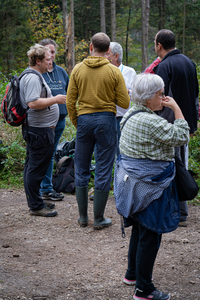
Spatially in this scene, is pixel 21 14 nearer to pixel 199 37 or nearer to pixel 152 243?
pixel 199 37

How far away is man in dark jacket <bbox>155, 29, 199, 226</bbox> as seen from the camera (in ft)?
12.4

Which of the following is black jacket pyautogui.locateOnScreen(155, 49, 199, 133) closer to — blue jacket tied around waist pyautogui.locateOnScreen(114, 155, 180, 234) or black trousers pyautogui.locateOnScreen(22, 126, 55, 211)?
black trousers pyautogui.locateOnScreen(22, 126, 55, 211)

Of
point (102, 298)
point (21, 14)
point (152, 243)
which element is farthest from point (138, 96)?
point (21, 14)

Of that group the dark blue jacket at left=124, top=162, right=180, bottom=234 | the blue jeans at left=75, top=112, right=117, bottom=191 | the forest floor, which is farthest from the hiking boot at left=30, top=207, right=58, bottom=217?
the dark blue jacket at left=124, top=162, right=180, bottom=234

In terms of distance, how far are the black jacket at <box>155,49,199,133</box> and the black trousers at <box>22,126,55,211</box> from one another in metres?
1.53

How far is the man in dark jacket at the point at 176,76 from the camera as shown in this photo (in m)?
3.77

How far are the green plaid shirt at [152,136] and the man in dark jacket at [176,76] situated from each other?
1592 mm

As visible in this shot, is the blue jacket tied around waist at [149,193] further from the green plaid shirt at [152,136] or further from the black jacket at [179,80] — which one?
the black jacket at [179,80]

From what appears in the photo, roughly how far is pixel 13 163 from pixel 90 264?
4.01 m

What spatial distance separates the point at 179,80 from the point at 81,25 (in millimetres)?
23967

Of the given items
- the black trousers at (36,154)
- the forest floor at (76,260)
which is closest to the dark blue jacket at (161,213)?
the forest floor at (76,260)

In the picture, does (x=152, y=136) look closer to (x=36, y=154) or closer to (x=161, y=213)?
(x=161, y=213)

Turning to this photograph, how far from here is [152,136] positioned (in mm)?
2227

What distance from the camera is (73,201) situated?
17.3ft
